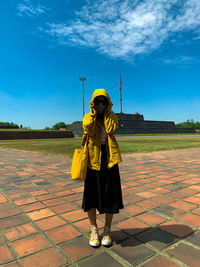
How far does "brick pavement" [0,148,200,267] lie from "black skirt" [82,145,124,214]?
0.33 m

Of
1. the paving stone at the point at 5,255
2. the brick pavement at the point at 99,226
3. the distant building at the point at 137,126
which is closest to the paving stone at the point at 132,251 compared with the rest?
the brick pavement at the point at 99,226

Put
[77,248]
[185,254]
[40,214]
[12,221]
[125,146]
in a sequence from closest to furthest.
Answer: [185,254] < [77,248] < [12,221] < [40,214] < [125,146]

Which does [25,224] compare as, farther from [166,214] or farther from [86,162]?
[166,214]

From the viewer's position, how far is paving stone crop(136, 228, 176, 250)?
1.70m

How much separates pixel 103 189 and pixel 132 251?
53cm

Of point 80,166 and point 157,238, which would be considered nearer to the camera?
point 80,166

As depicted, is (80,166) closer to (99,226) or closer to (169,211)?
(99,226)

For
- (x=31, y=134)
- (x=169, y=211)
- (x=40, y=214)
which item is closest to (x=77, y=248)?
(x=40, y=214)

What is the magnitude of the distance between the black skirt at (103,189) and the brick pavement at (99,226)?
328mm

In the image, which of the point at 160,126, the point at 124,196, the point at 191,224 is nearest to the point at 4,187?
the point at 124,196

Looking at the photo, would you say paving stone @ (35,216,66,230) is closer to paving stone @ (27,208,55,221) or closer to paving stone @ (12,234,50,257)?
paving stone @ (27,208,55,221)

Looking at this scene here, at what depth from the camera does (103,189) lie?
5.61 feet

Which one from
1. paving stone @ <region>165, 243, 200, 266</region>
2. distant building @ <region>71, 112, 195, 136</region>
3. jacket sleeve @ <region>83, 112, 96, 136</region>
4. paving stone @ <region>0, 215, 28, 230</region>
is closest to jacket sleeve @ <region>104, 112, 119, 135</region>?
jacket sleeve @ <region>83, 112, 96, 136</region>

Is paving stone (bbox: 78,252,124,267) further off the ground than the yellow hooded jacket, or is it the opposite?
the yellow hooded jacket
